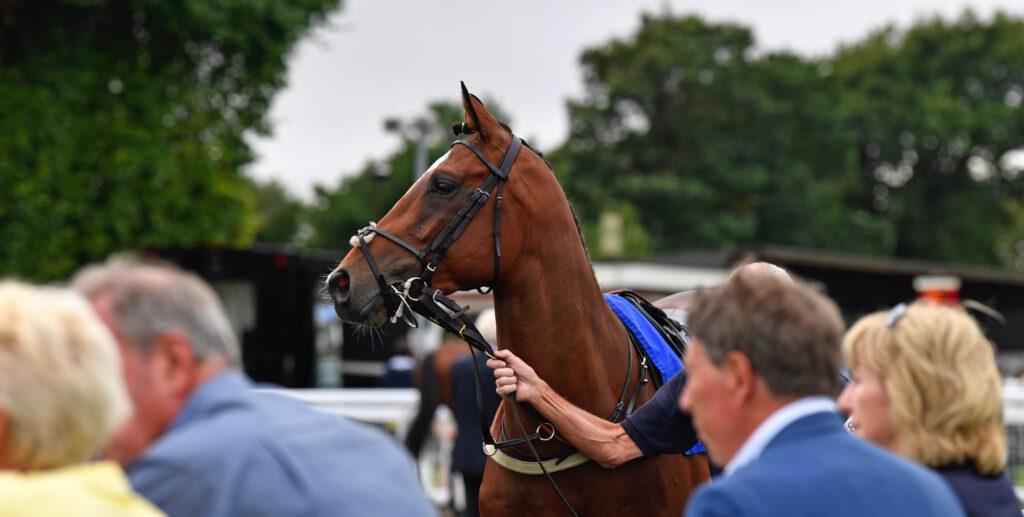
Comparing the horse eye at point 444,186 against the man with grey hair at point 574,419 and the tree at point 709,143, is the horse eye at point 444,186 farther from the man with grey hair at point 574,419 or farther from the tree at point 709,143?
the tree at point 709,143

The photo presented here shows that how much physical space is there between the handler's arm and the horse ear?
913 millimetres

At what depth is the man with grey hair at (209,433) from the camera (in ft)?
7.95

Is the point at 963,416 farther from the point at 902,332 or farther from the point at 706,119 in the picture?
the point at 706,119

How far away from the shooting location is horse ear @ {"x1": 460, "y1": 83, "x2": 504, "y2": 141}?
4.87 meters

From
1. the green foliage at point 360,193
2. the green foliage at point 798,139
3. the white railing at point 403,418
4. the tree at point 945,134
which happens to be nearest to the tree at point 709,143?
the green foliage at point 798,139

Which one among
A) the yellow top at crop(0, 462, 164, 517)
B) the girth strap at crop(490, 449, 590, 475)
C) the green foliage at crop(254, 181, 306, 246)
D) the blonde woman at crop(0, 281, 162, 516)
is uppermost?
the blonde woman at crop(0, 281, 162, 516)

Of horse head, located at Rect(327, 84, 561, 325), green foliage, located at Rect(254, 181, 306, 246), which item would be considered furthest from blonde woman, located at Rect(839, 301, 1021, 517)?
green foliage, located at Rect(254, 181, 306, 246)

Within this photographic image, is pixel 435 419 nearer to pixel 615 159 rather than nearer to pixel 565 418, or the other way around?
pixel 565 418

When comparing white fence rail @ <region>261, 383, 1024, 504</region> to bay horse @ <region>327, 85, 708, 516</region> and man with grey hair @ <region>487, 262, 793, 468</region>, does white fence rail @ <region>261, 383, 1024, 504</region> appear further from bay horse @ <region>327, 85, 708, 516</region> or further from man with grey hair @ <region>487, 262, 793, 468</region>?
man with grey hair @ <region>487, 262, 793, 468</region>

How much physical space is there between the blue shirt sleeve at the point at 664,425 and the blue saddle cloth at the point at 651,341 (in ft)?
1.76

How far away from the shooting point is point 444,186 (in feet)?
16.0

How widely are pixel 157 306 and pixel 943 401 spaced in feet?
5.41

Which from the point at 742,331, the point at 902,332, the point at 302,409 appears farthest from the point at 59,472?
the point at 902,332

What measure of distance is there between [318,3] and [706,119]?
1007 inches
